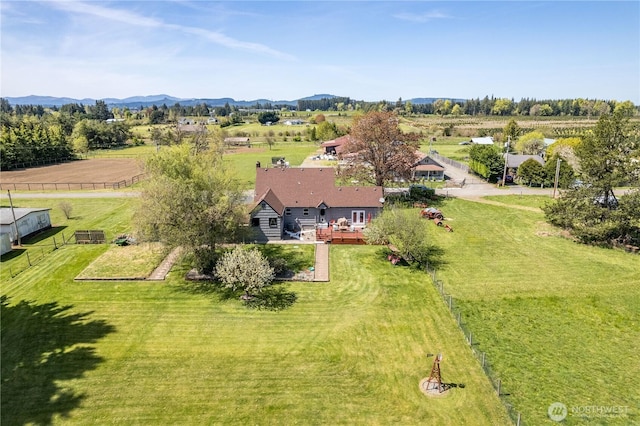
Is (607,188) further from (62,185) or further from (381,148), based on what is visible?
(62,185)

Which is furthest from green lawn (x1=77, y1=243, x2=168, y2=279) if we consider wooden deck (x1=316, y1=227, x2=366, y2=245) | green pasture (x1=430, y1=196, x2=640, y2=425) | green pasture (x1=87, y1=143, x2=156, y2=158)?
green pasture (x1=87, y1=143, x2=156, y2=158)

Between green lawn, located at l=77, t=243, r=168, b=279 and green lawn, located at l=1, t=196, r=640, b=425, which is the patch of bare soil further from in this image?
green lawn, located at l=1, t=196, r=640, b=425

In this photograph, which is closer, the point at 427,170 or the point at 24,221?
the point at 24,221

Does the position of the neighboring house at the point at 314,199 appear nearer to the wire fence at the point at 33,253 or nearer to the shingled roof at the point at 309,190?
the shingled roof at the point at 309,190

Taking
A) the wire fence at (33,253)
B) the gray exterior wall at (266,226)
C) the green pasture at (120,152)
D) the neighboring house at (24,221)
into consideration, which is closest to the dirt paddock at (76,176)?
the green pasture at (120,152)

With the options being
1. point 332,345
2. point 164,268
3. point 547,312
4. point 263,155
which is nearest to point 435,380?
point 332,345
